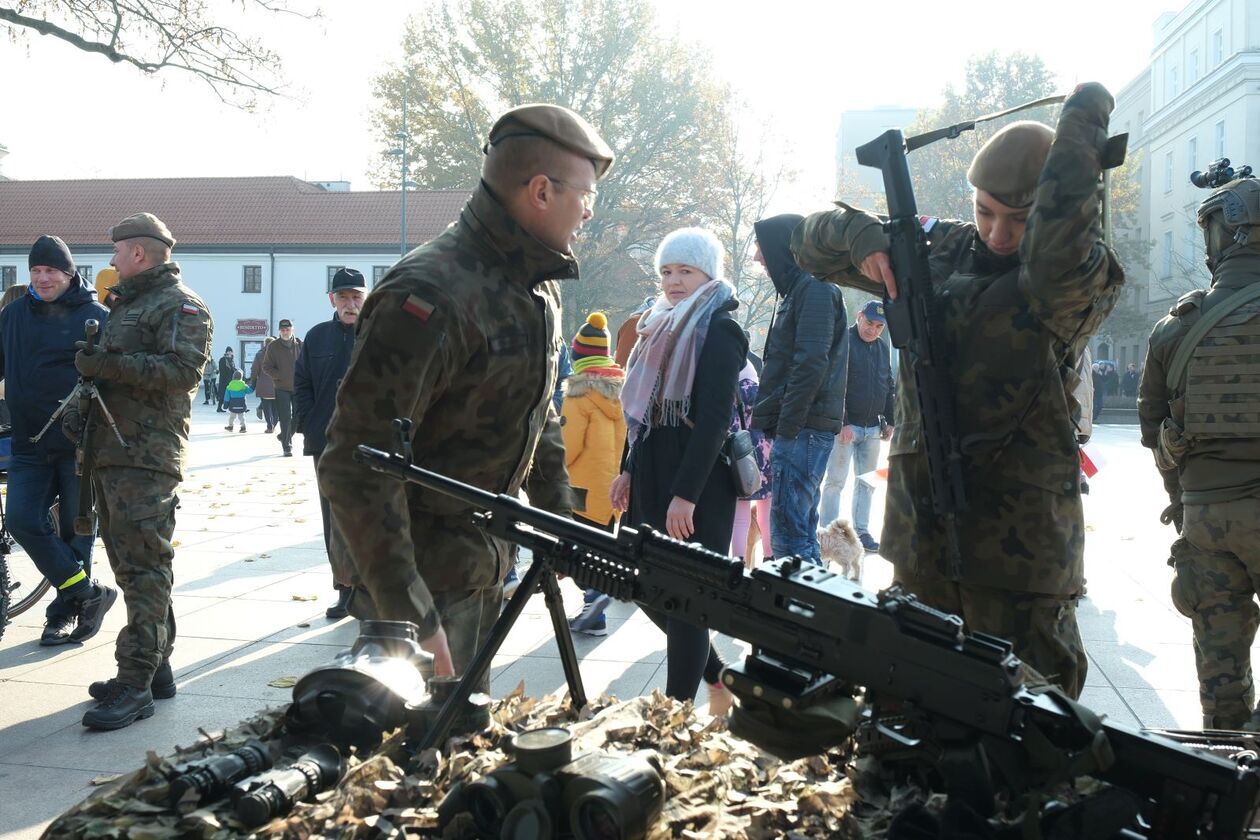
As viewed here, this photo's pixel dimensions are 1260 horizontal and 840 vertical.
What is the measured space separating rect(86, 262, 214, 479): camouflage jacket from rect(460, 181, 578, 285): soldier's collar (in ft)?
9.48

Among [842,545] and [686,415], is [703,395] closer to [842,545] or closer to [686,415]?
[686,415]

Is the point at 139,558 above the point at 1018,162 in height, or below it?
below

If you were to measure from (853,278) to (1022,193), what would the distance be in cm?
60

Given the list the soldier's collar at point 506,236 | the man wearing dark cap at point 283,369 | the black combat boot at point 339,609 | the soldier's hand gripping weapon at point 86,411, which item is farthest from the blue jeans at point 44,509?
the man wearing dark cap at point 283,369

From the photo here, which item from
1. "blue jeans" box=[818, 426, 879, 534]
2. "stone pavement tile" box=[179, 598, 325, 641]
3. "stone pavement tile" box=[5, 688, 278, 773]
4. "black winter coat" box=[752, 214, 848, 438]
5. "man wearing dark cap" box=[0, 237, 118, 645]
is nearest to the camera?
"stone pavement tile" box=[5, 688, 278, 773]

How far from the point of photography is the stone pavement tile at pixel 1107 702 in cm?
487

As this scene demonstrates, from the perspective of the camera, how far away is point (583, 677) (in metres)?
5.40

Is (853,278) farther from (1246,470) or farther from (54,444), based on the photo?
(54,444)

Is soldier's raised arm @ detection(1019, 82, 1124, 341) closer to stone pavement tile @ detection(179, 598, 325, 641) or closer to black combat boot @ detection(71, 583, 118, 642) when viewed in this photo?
stone pavement tile @ detection(179, 598, 325, 641)

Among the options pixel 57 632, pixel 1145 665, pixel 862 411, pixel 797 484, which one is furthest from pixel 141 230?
pixel 862 411

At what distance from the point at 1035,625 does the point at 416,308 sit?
178cm

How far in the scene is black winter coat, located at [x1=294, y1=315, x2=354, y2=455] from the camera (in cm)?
732

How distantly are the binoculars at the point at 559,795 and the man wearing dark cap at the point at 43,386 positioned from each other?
185 inches

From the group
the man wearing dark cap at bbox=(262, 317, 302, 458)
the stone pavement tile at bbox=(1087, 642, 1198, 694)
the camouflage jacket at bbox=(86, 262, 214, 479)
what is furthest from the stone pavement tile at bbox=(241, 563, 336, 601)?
the man wearing dark cap at bbox=(262, 317, 302, 458)
